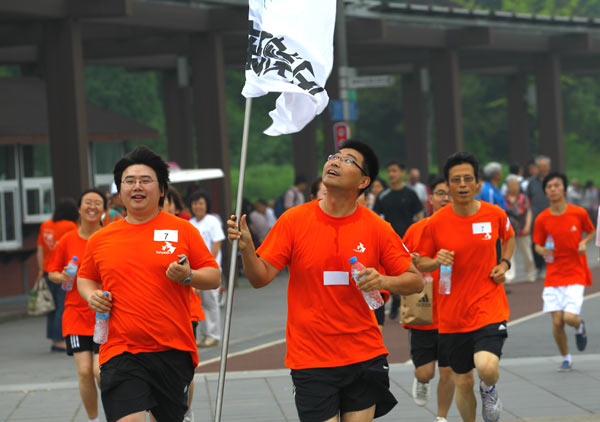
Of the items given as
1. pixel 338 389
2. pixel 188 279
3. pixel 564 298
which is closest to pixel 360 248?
pixel 338 389

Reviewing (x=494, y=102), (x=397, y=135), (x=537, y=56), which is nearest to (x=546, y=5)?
(x=494, y=102)

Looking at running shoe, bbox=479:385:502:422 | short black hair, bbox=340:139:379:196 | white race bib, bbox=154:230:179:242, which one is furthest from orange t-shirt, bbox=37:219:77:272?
short black hair, bbox=340:139:379:196

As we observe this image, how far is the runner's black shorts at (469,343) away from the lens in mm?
7648

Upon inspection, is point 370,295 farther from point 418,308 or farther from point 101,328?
point 418,308

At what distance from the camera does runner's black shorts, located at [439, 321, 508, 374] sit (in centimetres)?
765

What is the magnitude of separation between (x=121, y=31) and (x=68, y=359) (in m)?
10.8

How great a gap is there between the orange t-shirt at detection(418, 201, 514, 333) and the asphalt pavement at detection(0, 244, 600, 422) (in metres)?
1.34

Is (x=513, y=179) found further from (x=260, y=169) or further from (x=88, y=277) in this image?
(x=260, y=169)

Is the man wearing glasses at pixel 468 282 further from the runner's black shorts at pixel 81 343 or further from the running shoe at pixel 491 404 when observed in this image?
the runner's black shorts at pixel 81 343

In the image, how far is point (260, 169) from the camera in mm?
57688

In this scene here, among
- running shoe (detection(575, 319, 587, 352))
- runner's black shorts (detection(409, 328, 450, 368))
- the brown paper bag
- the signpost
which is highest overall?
the signpost

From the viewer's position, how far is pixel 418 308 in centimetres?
895

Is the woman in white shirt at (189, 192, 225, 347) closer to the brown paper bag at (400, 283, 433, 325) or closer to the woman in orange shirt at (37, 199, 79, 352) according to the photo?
the woman in orange shirt at (37, 199, 79, 352)

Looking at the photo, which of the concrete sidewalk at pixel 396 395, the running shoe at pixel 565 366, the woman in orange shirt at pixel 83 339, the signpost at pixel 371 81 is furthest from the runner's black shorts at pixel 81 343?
the signpost at pixel 371 81
